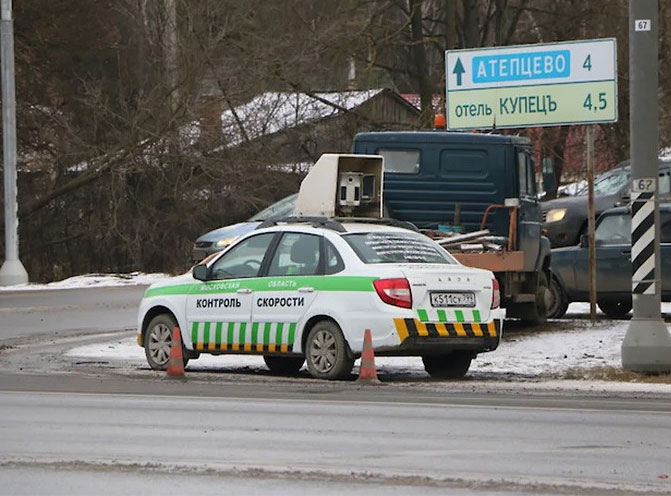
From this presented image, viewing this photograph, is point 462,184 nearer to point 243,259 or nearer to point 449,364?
point 449,364

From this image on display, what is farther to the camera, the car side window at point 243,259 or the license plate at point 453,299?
the car side window at point 243,259

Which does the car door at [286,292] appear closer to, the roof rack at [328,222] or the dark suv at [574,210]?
the roof rack at [328,222]

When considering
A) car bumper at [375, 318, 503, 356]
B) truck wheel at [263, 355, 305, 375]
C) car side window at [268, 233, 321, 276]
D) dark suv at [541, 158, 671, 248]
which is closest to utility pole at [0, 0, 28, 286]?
dark suv at [541, 158, 671, 248]

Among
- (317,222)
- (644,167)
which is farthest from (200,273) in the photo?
(644,167)

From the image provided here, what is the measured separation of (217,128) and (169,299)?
2089 centimetres

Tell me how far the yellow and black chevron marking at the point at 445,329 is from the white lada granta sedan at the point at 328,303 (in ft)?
0.03

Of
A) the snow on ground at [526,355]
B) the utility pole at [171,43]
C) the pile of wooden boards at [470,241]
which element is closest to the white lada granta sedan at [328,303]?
the snow on ground at [526,355]

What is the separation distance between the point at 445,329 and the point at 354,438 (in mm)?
Answer: 4495

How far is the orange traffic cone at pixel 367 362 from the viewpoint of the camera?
15102 millimetres

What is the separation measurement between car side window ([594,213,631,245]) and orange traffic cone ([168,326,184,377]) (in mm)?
8984

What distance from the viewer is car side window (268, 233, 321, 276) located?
16078mm

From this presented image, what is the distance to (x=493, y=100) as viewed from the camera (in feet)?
76.9

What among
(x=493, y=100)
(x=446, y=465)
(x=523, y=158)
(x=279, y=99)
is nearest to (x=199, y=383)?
(x=446, y=465)

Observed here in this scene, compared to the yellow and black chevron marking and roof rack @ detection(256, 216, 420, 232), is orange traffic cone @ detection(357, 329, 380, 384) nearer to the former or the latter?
the yellow and black chevron marking
